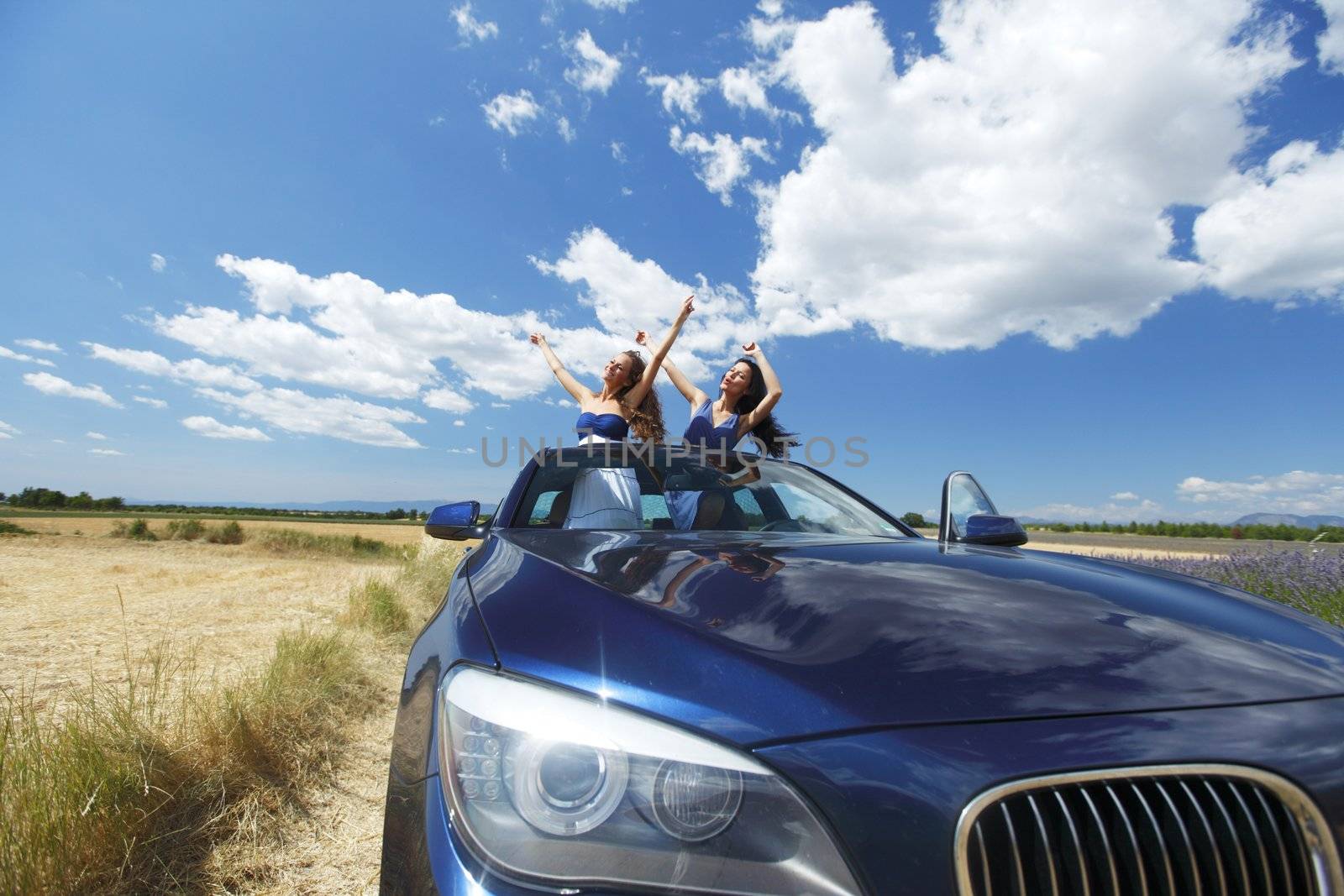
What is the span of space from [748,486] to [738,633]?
1.83m

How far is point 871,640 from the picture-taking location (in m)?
1.00

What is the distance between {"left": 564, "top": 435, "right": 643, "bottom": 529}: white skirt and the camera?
231 cm

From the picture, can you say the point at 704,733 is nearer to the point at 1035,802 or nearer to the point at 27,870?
the point at 1035,802

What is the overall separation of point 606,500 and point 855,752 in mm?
1684

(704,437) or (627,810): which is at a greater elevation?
(704,437)

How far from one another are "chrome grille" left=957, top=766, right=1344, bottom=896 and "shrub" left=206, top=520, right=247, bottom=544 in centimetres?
4161

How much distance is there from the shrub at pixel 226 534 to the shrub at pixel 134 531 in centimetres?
242

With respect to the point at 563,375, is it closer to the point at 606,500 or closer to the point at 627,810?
the point at 606,500

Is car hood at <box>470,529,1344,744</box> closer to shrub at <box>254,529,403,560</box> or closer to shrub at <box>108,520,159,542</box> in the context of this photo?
shrub at <box>254,529,403,560</box>

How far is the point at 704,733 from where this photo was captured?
0.83 m

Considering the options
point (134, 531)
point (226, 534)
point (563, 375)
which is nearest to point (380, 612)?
point (563, 375)

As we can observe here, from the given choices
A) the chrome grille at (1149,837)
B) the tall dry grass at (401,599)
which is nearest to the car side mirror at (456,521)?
the chrome grille at (1149,837)

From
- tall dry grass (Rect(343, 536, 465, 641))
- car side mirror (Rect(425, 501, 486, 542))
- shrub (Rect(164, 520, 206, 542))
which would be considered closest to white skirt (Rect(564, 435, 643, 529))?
car side mirror (Rect(425, 501, 486, 542))

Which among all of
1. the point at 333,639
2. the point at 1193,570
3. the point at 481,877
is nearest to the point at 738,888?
the point at 481,877
